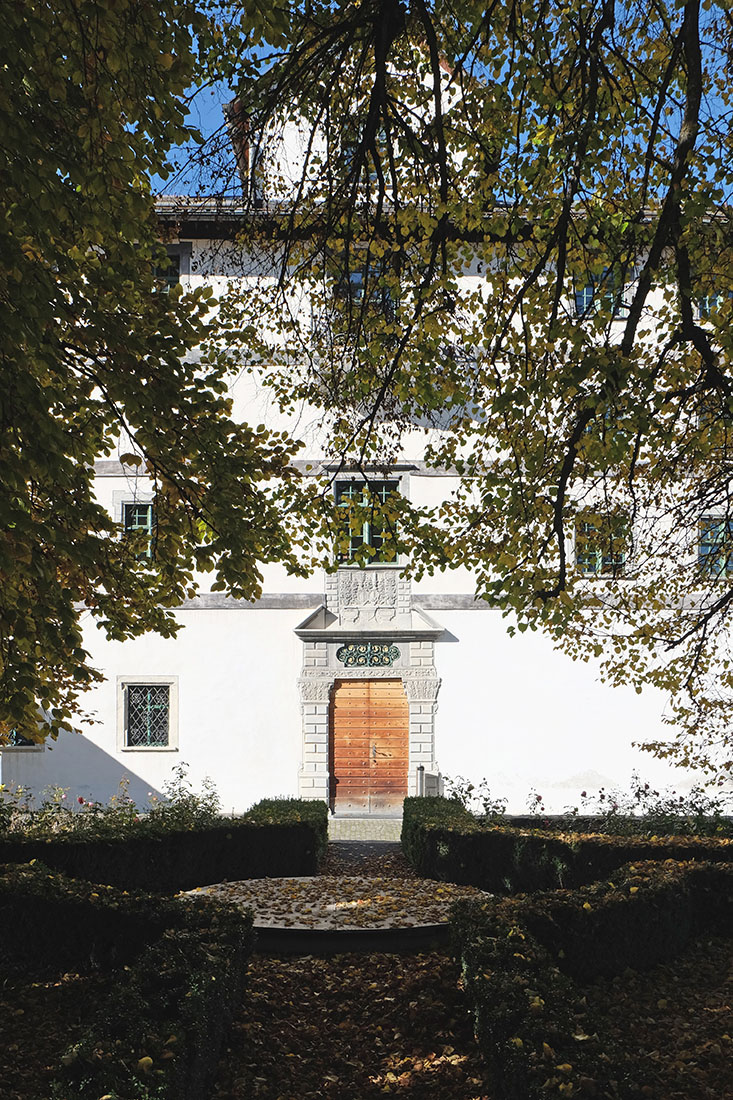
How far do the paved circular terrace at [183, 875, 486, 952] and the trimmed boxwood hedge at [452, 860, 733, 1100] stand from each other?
867 millimetres

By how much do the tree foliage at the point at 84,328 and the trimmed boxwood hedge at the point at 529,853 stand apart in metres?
5.07

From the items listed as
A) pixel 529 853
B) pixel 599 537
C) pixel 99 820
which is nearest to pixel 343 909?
pixel 529 853

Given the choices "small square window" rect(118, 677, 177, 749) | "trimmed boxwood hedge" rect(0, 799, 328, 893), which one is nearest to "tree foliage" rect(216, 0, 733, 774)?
"trimmed boxwood hedge" rect(0, 799, 328, 893)

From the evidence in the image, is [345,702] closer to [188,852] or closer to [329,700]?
[329,700]

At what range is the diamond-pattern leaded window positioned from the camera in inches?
659

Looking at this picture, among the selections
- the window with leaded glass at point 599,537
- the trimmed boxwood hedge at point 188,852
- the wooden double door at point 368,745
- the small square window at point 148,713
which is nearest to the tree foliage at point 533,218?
the window with leaded glass at point 599,537

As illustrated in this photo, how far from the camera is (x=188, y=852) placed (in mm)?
10523

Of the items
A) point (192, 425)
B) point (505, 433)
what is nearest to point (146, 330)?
point (192, 425)

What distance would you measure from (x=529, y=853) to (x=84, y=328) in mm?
7319

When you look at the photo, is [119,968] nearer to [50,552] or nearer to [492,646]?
[50,552]

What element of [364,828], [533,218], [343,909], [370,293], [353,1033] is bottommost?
[364,828]

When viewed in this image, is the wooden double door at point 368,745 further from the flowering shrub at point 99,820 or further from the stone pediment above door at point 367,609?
the flowering shrub at point 99,820

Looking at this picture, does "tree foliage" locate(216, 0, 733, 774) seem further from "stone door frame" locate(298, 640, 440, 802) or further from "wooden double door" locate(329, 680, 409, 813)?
"wooden double door" locate(329, 680, 409, 813)

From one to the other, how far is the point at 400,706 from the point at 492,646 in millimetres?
2052
